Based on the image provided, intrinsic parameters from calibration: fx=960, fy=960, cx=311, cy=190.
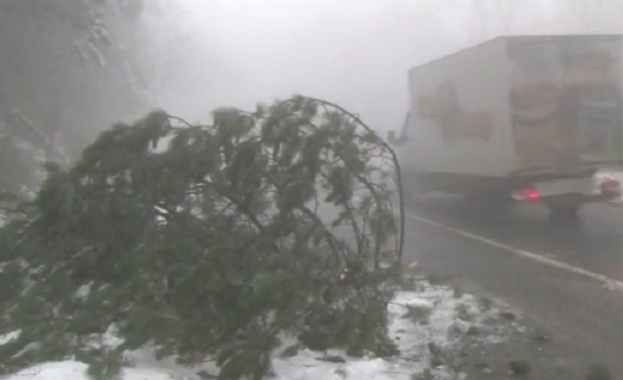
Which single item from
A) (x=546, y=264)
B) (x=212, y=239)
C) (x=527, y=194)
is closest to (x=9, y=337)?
(x=212, y=239)

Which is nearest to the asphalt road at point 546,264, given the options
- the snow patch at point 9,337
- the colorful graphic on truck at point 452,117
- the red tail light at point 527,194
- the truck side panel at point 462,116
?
the red tail light at point 527,194

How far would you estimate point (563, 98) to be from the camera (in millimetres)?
15469

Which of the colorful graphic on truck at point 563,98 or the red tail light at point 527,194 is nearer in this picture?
the colorful graphic on truck at point 563,98

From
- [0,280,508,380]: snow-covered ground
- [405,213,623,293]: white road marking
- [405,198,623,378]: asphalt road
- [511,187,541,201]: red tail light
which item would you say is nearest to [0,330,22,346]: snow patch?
[0,280,508,380]: snow-covered ground

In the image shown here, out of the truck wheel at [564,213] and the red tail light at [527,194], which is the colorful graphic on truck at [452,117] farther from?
the truck wheel at [564,213]

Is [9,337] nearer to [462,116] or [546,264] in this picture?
[546,264]

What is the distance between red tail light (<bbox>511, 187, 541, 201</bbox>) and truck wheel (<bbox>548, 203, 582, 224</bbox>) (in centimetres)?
52

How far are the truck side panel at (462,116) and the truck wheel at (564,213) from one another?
3.83 feet

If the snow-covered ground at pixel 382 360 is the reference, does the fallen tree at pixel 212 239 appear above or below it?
above

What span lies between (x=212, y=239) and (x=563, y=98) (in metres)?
10.1

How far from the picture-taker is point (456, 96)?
→ 18.1 meters

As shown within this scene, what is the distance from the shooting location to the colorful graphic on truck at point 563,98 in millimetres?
15367

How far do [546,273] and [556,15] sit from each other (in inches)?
1189

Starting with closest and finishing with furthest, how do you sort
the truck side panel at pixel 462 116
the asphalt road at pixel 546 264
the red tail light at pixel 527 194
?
the asphalt road at pixel 546 264
the red tail light at pixel 527 194
the truck side panel at pixel 462 116
